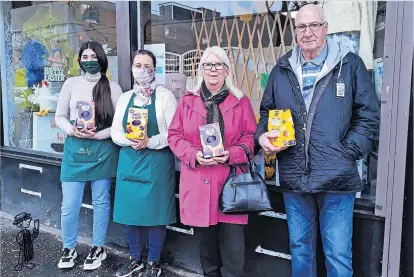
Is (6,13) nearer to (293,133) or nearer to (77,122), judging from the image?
(77,122)

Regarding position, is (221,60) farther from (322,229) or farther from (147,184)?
(322,229)

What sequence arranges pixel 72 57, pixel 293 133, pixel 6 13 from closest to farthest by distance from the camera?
pixel 293 133 < pixel 72 57 < pixel 6 13

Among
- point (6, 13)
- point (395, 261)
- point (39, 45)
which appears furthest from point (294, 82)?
point (6, 13)

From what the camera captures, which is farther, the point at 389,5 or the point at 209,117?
the point at 209,117

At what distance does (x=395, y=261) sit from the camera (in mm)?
2383

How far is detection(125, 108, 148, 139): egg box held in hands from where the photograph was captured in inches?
107

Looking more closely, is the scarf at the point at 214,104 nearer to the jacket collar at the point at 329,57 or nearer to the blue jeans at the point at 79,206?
the jacket collar at the point at 329,57

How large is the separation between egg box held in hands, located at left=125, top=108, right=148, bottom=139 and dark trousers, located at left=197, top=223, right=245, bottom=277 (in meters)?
0.77

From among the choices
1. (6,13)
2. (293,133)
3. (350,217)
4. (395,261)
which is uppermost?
(6,13)

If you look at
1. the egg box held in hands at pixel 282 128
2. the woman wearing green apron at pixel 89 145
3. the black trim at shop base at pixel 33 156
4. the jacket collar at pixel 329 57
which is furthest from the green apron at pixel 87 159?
the jacket collar at pixel 329 57

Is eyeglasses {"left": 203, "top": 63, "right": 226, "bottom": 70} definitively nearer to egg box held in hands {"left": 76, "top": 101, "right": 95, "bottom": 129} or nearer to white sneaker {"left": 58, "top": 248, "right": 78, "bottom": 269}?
egg box held in hands {"left": 76, "top": 101, "right": 95, "bottom": 129}

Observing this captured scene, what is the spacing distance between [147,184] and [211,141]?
720mm

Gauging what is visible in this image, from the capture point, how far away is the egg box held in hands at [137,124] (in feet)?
8.90

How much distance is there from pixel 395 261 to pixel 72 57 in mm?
3722
